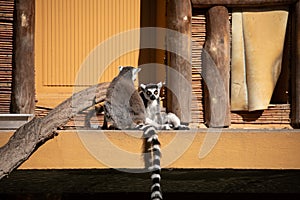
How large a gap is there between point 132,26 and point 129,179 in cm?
167

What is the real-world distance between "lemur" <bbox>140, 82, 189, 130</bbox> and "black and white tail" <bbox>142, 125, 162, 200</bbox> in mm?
883

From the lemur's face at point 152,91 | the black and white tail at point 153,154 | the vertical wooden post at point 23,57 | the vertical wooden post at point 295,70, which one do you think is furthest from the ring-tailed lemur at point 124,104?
the vertical wooden post at point 295,70

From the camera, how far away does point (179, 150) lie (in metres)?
5.66

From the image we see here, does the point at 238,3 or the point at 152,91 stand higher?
the point at 238,3

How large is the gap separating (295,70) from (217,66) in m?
0.65

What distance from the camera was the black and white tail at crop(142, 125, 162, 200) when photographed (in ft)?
18.0

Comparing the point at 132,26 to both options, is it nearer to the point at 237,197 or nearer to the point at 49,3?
the point at 49,3

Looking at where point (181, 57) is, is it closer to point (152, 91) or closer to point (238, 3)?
point (152, 91)

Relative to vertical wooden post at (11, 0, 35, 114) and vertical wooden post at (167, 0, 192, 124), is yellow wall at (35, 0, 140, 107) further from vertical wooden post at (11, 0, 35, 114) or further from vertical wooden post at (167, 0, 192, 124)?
vertical wooden post at (167, 0, 192, 124)

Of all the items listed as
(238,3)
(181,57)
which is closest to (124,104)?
(181,57)

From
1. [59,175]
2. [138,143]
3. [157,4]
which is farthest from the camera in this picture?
[157,4]

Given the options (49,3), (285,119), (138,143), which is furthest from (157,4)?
(138,143)

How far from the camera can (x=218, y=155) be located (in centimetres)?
573

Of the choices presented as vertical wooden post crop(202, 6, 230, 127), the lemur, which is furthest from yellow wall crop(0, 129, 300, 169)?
vertical wooden post crop(202, 6, 230, 127)
